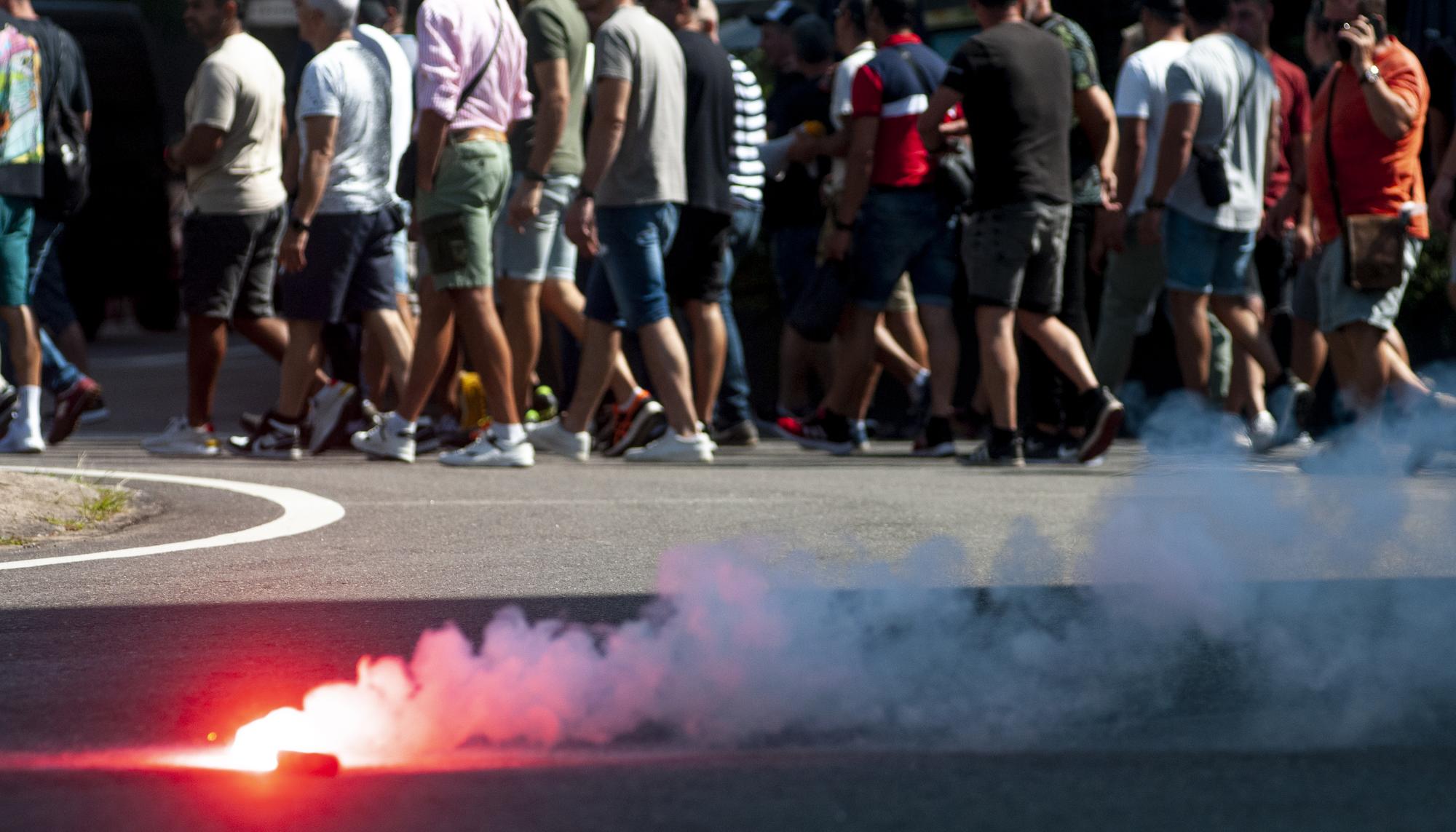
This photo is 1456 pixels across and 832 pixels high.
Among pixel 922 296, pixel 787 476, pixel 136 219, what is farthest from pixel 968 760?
pixel 136 219

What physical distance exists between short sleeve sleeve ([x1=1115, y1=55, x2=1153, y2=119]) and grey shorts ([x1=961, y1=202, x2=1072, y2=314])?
61 centimetres

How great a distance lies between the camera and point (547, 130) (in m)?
7.95

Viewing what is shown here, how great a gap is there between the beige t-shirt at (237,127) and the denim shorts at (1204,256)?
3711 millimetres

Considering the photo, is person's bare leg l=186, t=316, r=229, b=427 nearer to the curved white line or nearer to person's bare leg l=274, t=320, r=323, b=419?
person's bare leg l=274, t=320, r=323, b=419

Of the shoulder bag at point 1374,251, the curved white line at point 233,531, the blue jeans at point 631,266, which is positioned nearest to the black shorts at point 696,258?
the blue jeans at point 631,266

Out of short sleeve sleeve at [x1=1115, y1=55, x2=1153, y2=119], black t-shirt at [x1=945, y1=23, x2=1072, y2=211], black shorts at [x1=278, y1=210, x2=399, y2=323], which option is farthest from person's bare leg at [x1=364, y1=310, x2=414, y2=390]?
short sleeve sleeve at [x1=1115, y1=55, x2=1153, y2=119]

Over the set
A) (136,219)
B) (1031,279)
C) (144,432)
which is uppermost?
(1031,279)

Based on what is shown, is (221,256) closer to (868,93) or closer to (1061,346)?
(868,93)

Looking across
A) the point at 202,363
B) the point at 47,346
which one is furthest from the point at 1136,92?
the point at 47,346

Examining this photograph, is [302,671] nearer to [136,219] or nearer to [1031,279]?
[1031,279]

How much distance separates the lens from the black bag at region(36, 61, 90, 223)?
27.9ft

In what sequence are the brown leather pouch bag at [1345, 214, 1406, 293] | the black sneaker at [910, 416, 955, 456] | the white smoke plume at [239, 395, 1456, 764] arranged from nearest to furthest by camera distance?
the white smoke plume at [239, 395, 1456, 764] < the brown leather pouch bag at [1345, 214, 1406, 293] < the black sneaker at [910, 416, 955, 456]

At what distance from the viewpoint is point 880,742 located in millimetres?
2842

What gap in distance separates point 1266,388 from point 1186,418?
57 cm
